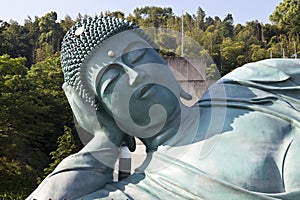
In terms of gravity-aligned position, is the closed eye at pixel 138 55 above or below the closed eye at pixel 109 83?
above

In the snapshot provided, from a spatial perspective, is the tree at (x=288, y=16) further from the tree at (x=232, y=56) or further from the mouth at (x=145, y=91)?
the mouth at (x=145, y=91)

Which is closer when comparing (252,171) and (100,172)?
(252,171)

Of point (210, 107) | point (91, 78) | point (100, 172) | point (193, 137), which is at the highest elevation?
point (91, 78)

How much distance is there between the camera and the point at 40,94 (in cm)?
1223

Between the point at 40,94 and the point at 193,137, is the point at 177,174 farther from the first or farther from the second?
the point at 40,94

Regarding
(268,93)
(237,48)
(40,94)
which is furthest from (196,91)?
(237,48)

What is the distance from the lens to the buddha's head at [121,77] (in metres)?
2.14

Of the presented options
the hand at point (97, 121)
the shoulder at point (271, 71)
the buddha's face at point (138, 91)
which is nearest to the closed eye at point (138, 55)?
the buddha's face at point (138, 91)

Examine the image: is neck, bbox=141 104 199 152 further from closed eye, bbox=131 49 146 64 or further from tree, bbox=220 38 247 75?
tree, bbox=220 38 247 75

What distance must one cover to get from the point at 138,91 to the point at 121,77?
11 centimetres

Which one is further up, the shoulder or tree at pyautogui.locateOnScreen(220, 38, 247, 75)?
tree at pyautogui.locateOnScreen(220, 38, 247, 75)

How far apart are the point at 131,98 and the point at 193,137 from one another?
1.21ft

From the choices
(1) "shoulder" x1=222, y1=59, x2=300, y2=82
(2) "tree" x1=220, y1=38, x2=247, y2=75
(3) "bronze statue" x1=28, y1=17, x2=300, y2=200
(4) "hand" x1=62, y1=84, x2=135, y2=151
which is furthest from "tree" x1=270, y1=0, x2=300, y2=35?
(4) "hand" x1=62, y1=84, x2=135, y2=151

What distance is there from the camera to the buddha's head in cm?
214
